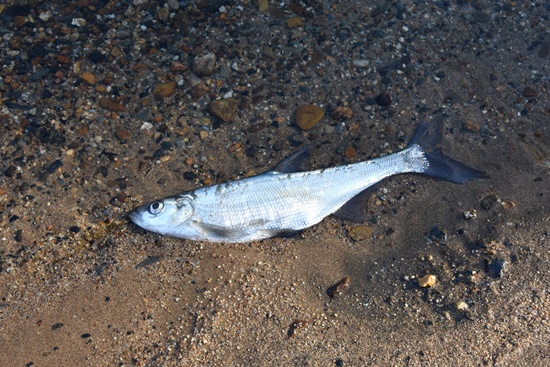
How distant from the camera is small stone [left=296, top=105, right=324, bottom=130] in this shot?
4617 mm

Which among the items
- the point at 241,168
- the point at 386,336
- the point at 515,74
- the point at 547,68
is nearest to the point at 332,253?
the point at 386,336

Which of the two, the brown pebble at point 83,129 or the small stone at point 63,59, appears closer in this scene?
the brown pebble at point 83,129

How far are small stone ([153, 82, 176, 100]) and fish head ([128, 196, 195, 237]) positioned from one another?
1.11 metres

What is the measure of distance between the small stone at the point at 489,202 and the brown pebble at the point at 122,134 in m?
3.58

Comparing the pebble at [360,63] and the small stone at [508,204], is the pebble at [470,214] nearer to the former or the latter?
the small stone at [508,204]

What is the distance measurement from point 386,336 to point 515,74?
3.13 m

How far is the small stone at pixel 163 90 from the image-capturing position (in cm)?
462

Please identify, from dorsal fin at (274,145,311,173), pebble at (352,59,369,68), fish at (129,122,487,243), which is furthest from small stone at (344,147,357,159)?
pebble at (352,59,369,68)

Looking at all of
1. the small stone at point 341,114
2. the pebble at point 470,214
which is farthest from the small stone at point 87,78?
the pebble at point 470,214

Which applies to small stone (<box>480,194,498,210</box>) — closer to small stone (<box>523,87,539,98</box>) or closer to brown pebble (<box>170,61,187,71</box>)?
small stone (<box>523,87,539,98</box>)

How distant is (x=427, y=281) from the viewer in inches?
164

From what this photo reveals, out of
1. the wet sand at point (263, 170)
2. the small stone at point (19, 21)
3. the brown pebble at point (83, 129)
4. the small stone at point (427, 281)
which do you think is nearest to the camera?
the wet sand at point (263, 170)

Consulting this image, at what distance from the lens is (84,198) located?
4355 mm

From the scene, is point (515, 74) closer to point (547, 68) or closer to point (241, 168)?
point (547, 68)
